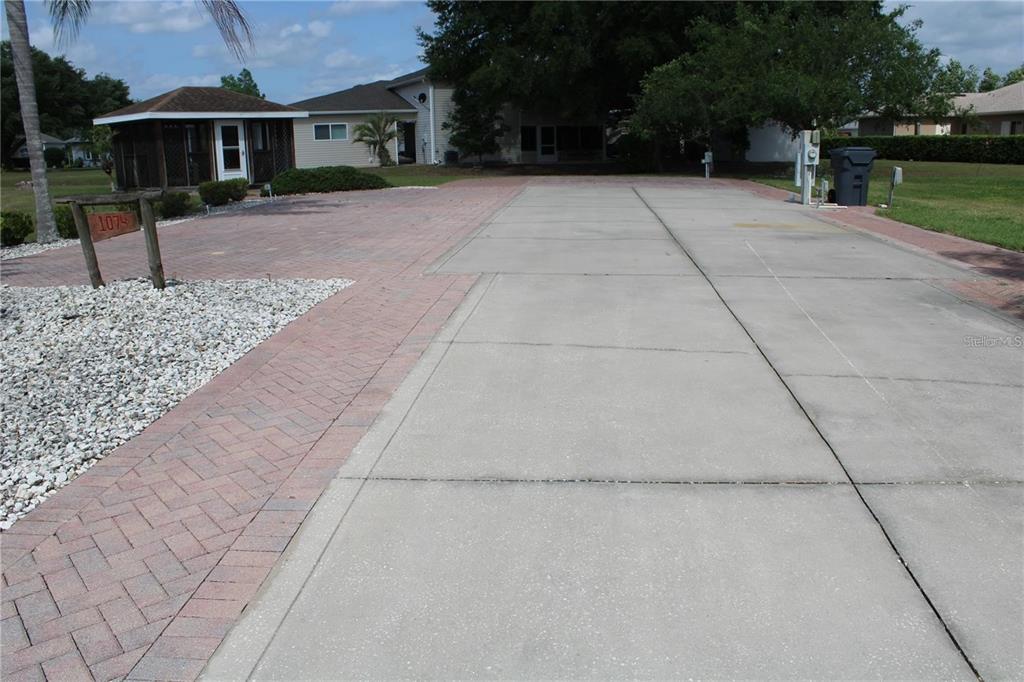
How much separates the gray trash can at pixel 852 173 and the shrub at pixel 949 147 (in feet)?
76.9

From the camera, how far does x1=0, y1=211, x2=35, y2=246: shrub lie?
15406 millimetres

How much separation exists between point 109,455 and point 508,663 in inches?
122

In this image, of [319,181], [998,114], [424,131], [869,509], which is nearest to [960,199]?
[319,181]

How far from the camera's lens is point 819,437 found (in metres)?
5.22

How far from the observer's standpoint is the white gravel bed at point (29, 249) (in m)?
14.3

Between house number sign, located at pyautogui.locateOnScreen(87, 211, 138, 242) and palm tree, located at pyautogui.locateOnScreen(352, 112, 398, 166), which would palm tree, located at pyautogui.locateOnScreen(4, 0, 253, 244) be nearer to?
house number sign, located at pyautogui.locateOnScreen(87, 211, 138, 242)

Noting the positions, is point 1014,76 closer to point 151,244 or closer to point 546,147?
point 546,147

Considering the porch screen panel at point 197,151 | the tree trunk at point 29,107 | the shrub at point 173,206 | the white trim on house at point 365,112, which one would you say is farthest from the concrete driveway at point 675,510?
the white trim on house at point 365,112

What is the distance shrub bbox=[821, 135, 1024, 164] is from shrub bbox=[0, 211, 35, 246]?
3473 cm

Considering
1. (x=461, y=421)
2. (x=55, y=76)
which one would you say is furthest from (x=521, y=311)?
(x=55, y=76)

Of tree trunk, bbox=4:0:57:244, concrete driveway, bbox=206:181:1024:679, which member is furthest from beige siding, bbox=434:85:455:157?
concrete driveway, bbox=206:181:1024:679

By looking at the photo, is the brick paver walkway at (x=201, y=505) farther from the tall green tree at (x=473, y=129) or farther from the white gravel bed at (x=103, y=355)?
the tall green tree at (x=473, y=129)

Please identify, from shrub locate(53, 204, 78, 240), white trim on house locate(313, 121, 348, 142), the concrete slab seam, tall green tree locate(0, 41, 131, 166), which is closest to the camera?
the concrete slab seam

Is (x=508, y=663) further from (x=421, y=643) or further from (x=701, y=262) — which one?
(x=701, y=262)
